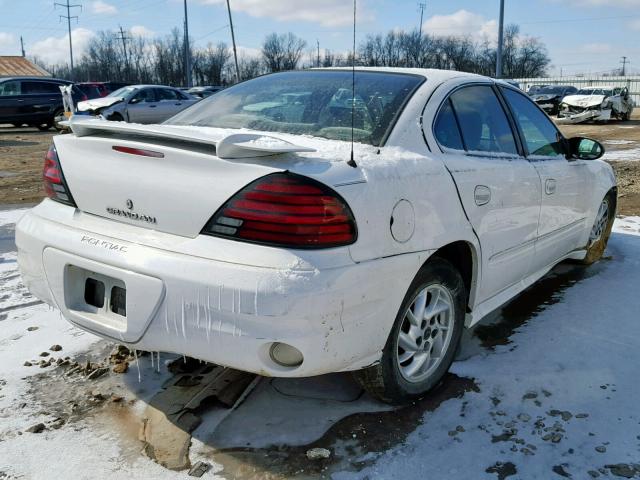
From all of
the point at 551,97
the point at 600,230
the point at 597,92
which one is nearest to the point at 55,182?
the point at 600,230

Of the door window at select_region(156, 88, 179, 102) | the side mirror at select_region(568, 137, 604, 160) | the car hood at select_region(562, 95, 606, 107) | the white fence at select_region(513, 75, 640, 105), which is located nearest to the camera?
the side mirror at select_region(568, 137, 604, 160)

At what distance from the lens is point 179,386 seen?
9.45ft

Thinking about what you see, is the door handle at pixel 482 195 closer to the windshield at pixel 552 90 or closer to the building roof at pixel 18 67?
the windshield at pixel 552 90

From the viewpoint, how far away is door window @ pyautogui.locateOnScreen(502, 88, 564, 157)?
359 centimetres

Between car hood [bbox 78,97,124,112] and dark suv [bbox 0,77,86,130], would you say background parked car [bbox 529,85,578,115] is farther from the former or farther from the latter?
dark suv [bbox 0,77,86,130]

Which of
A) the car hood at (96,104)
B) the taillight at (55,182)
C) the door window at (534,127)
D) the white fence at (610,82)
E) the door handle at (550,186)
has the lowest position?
the door handle at (550,186)

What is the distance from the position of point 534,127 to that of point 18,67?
52.0 metres

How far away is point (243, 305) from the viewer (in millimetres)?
2055

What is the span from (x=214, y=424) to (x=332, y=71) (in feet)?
6.52

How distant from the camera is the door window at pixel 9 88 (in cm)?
1939

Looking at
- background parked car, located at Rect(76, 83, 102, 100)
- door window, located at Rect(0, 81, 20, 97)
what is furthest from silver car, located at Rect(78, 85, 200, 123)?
door window, located at Rect(0, 81, 20, 97)

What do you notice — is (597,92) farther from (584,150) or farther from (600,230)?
(584,150)

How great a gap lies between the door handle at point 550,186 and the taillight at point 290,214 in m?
1.87

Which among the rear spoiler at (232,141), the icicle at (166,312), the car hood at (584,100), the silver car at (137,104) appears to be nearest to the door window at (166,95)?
the silver car at (137,104)
